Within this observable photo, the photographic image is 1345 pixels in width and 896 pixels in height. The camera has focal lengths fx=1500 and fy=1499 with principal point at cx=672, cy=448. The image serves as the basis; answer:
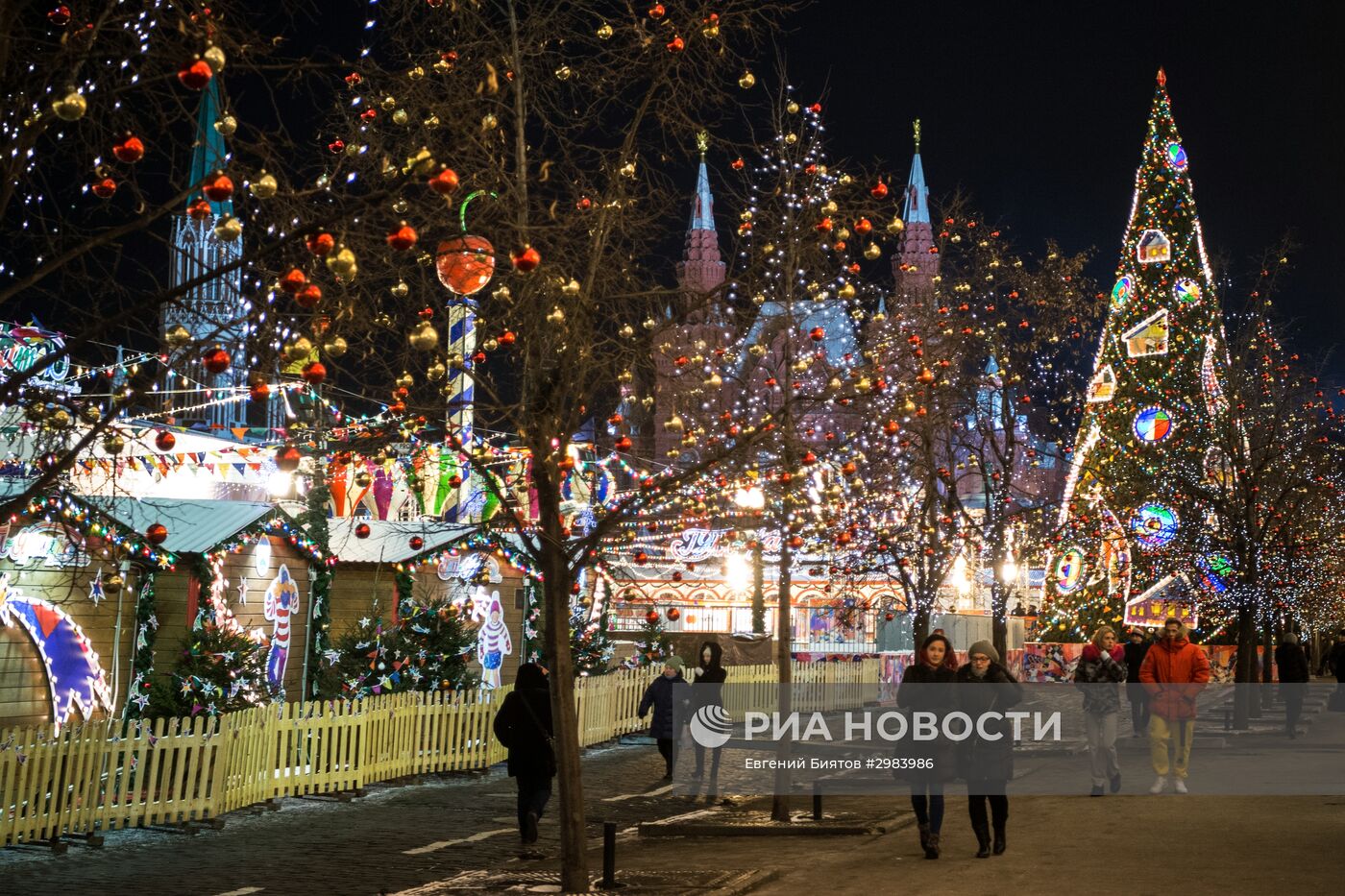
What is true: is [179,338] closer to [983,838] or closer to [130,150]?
[130,150]

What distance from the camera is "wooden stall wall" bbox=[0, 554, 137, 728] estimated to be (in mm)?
14539

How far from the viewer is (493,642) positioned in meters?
23.9

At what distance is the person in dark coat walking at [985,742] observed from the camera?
1112 cm

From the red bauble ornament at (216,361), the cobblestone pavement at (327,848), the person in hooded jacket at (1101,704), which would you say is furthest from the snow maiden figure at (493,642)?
→ the red bauble ornament at (216,361)

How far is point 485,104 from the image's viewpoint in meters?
10.2

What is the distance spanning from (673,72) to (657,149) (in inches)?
23.0

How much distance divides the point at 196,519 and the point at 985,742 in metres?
10.1

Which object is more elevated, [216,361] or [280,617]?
[216,361]

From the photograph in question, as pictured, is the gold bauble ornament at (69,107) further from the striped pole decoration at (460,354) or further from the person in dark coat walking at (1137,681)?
the person in dark coat walking at (1137,681)

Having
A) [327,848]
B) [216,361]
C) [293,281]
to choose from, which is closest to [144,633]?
[327,848]

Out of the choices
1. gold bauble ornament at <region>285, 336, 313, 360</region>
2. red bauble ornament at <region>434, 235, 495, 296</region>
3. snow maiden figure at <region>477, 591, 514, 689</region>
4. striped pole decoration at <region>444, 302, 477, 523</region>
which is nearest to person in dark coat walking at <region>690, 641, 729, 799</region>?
striped pole decoration at <region>444, 302, 477, 523</region>

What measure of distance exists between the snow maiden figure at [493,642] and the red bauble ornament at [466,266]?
636 inches

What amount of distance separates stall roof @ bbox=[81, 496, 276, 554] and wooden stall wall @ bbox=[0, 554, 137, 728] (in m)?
0.61

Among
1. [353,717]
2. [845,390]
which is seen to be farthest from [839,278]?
[353,717]
